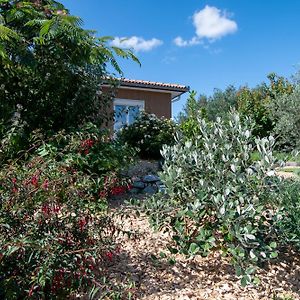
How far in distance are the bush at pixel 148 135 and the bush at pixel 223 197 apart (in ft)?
18.9

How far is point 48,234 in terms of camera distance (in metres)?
3.37

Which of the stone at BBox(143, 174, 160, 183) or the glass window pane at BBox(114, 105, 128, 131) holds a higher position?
the glass window pane at BBox(114, 105, 128, 131)

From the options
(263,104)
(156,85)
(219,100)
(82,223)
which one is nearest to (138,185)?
(82,223)

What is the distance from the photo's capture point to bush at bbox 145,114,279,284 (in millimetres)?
4008

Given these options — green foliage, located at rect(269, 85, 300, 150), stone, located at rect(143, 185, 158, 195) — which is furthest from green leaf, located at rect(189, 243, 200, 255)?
green foliage, located at rect(269, 85, 300, 150)

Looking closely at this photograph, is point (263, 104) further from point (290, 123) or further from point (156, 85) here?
point (156, 85)

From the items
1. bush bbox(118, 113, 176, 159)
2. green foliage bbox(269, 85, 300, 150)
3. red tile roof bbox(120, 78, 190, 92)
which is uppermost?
red tile roof bbox(120, 78, 190, 92)

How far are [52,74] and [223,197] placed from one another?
14.3 feet

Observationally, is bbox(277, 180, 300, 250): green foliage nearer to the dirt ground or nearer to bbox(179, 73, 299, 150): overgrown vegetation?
the dirt ground

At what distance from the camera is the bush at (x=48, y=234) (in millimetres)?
3209

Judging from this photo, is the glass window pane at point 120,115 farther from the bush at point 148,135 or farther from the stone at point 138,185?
the stone at point 138,185

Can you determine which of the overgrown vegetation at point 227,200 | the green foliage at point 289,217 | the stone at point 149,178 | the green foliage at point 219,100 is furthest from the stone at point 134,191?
the green foliage at point 219,100

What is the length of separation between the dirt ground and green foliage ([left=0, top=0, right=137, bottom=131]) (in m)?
3.08

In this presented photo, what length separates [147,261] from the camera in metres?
4.52
